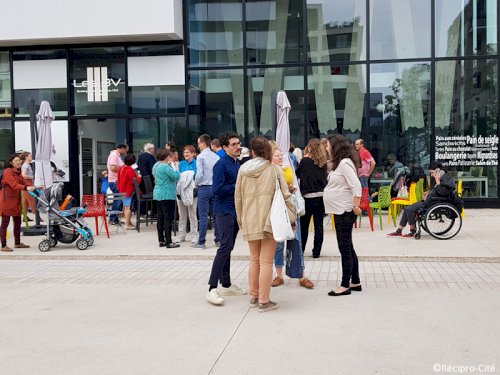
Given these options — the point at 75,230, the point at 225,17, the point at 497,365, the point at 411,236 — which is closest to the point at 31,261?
the point at 75,230

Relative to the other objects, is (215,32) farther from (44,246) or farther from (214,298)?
(214,298)

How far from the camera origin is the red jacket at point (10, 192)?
10.1 metres

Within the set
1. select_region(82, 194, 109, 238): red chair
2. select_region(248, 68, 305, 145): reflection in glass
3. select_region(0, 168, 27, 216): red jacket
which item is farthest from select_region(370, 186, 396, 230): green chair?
select_region(0, 168, 27, 216): red jacket

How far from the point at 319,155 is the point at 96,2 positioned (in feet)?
30.6

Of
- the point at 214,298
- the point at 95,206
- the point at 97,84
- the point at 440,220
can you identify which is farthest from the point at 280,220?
the point at 97,84

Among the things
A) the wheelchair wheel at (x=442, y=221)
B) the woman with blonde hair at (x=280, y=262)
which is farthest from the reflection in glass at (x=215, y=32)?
the woman with blonde hair at (x=280, y=262)

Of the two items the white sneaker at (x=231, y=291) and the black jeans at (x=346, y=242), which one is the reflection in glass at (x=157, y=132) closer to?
the white sneaker at (x=231, y=291)

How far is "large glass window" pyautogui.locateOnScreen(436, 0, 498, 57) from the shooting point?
15.4m

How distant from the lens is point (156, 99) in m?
16.2

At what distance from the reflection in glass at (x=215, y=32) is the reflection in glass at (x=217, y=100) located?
1.29 ft

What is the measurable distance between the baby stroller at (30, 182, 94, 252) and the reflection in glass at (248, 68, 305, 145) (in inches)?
268

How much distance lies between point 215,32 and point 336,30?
3384 millimetres

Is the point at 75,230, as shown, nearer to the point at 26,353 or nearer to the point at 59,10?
the point at 26,353

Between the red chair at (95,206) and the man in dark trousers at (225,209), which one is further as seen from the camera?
the red chair at (95,206)
